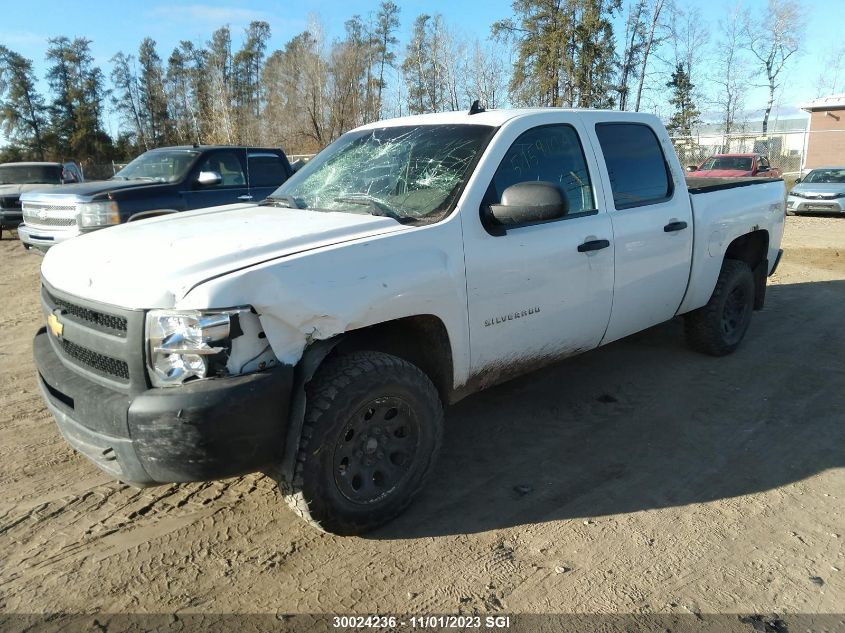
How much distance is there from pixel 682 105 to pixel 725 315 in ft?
104

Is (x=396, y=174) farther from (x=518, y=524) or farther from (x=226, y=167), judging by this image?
(x=226, y=167)

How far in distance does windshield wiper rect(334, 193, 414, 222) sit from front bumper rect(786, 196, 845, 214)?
16.8 metres

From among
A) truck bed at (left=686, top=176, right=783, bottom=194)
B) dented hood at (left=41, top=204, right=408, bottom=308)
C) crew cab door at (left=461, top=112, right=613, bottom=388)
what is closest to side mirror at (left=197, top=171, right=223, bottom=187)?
dented hood at (left=41, top=204, right=408, bottom=308)

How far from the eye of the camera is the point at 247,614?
262 centimetres

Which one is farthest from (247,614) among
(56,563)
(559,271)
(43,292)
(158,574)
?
(559,271)

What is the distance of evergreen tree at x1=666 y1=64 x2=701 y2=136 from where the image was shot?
109 feet

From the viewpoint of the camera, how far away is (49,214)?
8453mm

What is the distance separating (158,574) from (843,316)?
23.5 feet

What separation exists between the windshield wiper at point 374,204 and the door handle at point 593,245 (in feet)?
3.75

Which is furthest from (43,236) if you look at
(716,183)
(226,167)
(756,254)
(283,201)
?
(756,254)

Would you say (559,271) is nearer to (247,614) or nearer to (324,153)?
(324,153)

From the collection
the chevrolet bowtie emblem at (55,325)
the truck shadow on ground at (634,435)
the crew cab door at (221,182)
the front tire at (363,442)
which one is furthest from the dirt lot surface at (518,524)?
the crew cab door at (221,182)

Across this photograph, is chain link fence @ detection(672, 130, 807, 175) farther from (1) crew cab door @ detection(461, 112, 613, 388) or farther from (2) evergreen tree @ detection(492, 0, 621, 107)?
(1) crew cab door @ detection(461, 112, 613, 388)

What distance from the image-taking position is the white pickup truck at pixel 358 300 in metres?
2.60
